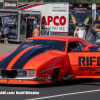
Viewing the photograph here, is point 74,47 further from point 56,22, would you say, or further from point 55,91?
point 56,22

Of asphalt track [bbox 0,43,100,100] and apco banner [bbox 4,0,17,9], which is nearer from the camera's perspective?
asphalt track [bbox 0,43,100,100]

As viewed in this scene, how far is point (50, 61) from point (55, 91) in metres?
0.85

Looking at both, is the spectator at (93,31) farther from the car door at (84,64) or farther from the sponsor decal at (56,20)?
the sponsor decal at (56,20)

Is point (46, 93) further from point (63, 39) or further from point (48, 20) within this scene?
point (48, 20)

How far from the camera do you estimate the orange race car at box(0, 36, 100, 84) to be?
798 centimetres

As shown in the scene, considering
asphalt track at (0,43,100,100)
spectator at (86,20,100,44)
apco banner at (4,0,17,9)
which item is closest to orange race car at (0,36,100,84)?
asphalt track at (0,43,100,100)

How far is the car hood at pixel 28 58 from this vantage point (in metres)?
7.99

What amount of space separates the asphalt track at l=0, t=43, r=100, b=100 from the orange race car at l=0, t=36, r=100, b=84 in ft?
0.68

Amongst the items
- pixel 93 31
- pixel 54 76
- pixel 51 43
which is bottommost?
pixel 54 76

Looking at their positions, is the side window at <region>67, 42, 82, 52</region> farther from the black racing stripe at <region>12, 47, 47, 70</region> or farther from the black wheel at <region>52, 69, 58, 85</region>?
the black wheel at <region>52, 69, 58, 85</region>

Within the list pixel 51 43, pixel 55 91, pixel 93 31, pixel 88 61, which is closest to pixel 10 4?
pixel 93 31

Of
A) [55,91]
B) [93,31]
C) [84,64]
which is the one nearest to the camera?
[55,91]

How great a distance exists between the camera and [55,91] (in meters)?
7.64

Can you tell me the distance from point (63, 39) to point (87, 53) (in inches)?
33.9
